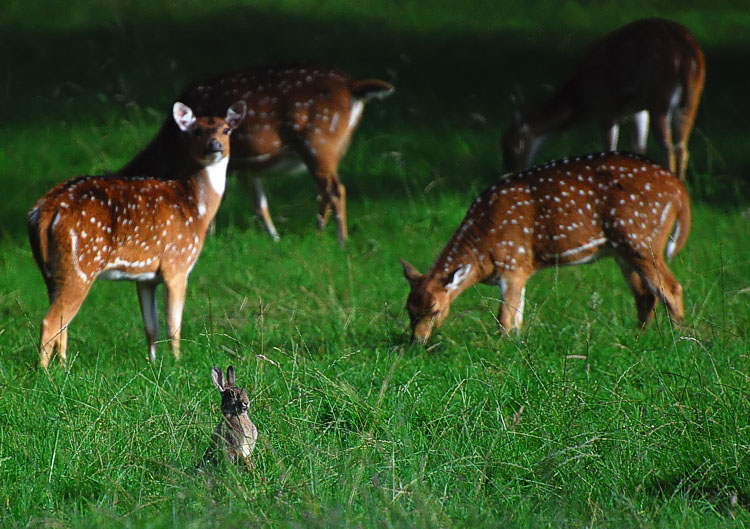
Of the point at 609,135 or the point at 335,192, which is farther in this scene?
the point at 609,135

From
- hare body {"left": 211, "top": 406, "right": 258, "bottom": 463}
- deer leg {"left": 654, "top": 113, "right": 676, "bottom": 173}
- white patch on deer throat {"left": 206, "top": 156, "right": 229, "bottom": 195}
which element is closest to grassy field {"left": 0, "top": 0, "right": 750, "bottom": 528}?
hare body {"left": 211, "top": 406, "right": 258, "bottom": 463}

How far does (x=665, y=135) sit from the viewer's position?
33.0 ft

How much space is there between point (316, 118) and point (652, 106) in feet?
10.0

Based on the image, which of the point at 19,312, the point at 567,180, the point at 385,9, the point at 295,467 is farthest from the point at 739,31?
the point at 295,467

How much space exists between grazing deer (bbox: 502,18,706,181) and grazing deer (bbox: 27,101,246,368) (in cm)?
368

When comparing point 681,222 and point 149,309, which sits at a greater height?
point 681,222

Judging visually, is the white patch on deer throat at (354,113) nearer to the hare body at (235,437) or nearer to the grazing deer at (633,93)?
the grazing deer at (633,93)

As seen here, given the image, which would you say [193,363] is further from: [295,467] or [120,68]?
[120,68]

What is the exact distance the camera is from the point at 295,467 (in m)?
3.79

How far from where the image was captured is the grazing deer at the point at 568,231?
6.63 metres

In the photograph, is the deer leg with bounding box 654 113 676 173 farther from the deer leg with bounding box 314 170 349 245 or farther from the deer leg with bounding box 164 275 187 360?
the deer leg with bounding box 164 275 187 360

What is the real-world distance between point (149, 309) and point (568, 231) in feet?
7.84

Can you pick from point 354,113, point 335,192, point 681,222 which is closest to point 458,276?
point 681,222

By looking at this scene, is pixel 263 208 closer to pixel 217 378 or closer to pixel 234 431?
pixel 217 378
